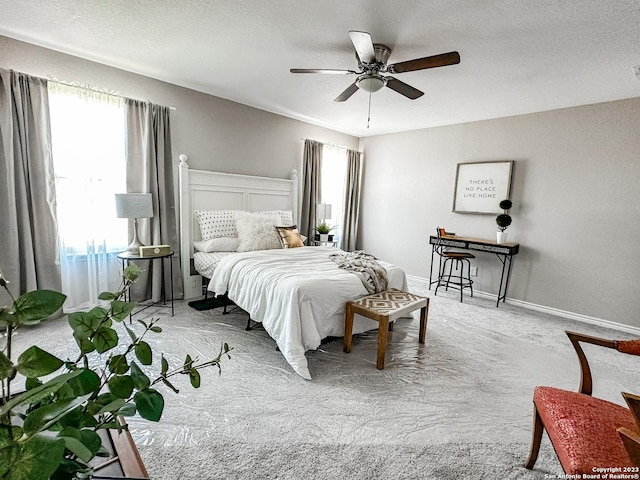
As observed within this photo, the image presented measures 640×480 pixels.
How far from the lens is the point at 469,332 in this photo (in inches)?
129

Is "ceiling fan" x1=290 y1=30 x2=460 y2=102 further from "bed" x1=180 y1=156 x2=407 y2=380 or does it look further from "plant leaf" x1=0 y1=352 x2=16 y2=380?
"plant leaf" x1=0 y1=352 x2=16 y2=380

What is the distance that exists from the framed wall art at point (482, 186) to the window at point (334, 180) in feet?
6.60

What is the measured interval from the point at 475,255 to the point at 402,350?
2602 mm

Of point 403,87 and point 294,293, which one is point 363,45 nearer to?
point 403,87

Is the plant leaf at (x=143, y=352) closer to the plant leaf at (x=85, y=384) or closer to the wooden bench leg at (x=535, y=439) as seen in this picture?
the plant leaf at (x=85, y=384)

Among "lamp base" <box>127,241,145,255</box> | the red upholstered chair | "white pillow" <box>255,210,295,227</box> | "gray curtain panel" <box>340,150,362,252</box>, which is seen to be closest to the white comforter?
"lamp base" <box>127,241,145,255</box>

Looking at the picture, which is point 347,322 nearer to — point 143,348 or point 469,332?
point 469,332

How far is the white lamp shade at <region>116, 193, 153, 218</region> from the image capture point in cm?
298

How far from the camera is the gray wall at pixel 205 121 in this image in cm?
286

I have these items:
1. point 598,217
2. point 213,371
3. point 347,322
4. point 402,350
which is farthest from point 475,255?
point 213,371

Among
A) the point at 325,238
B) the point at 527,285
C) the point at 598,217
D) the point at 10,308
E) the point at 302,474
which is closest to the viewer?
the point at 10,308

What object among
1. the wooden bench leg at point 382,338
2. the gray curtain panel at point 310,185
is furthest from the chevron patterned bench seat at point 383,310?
the gray curtain panel at point 310,185

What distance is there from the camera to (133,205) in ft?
9.97

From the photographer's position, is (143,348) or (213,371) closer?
(143,348)
